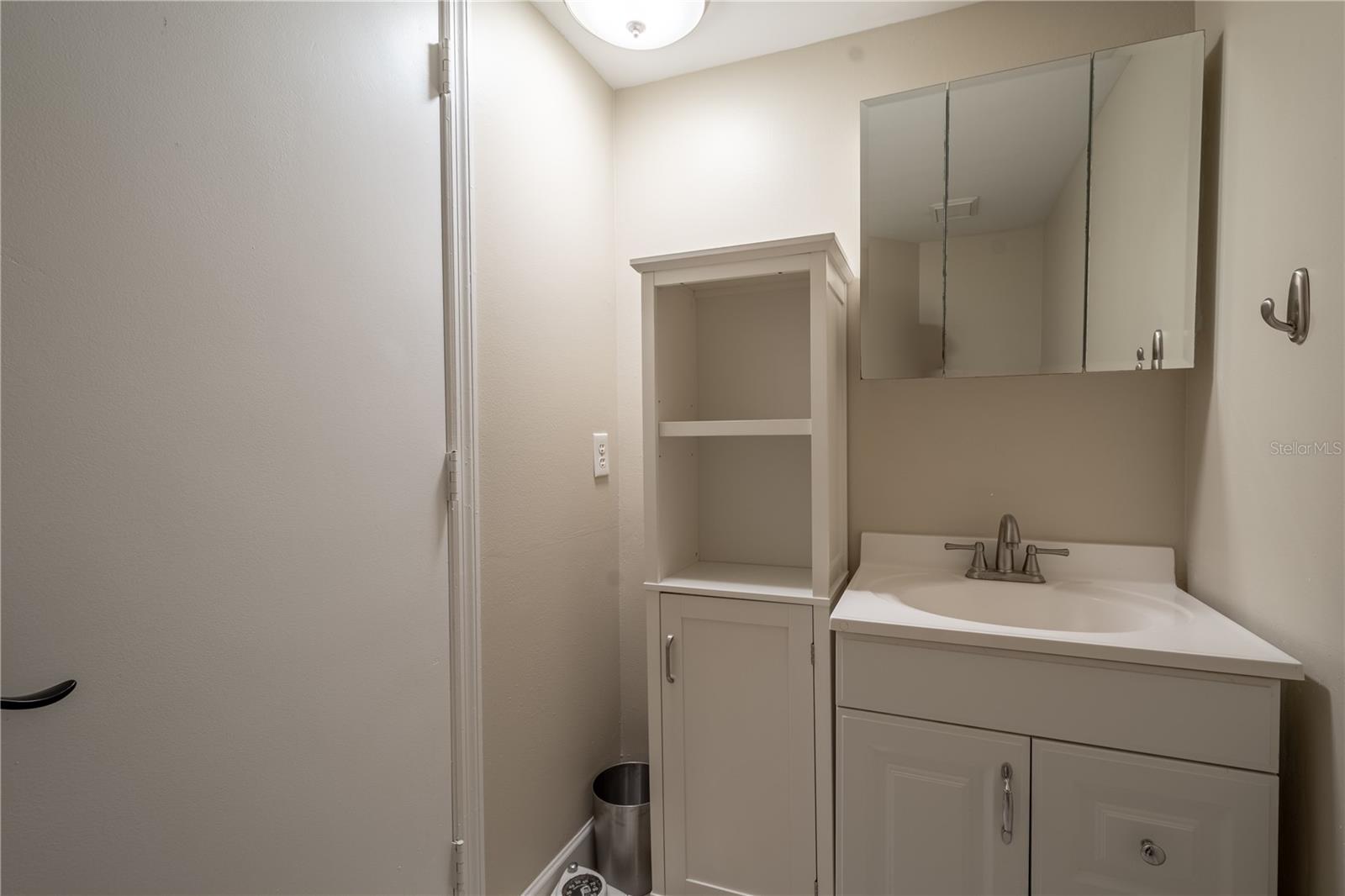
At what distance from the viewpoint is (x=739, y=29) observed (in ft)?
5.46

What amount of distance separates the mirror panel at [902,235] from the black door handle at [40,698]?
152 cm

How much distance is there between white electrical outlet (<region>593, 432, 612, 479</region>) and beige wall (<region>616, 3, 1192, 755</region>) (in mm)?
85

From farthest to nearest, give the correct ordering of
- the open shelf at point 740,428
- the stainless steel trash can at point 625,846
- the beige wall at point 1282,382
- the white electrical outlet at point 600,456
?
the white electrical outlet at point 600,456 → the stainless steel trash can at point 625,846 → the open shelf at point 740,428 → the beige wall at point 1282,382

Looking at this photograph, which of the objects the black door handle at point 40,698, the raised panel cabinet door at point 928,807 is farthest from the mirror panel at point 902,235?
the black door handle at point 40,698

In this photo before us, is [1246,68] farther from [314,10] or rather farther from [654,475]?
[314,10]

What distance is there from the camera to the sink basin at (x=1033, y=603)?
1.36 metres

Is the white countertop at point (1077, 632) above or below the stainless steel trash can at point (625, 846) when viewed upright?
above

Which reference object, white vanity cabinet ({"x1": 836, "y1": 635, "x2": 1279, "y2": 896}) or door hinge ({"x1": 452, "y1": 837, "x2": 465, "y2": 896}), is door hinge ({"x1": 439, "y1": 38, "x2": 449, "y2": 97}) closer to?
white vanity cabinet ({"x1": 836, "y1": 635, "x2": 1279, "y2": 896})

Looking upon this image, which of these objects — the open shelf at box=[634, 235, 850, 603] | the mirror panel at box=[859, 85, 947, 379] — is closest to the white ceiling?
the mirror panel at box=[859, 85, 947, 379]

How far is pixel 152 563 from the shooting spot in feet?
2.63

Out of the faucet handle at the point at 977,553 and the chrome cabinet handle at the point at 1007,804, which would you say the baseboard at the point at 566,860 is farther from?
the faucet handle at the point at 977,553

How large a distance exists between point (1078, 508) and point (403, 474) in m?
1.50

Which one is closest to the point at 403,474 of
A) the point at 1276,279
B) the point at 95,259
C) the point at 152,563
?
the point at 152,563

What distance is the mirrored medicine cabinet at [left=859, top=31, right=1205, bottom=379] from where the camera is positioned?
133 centimetres
